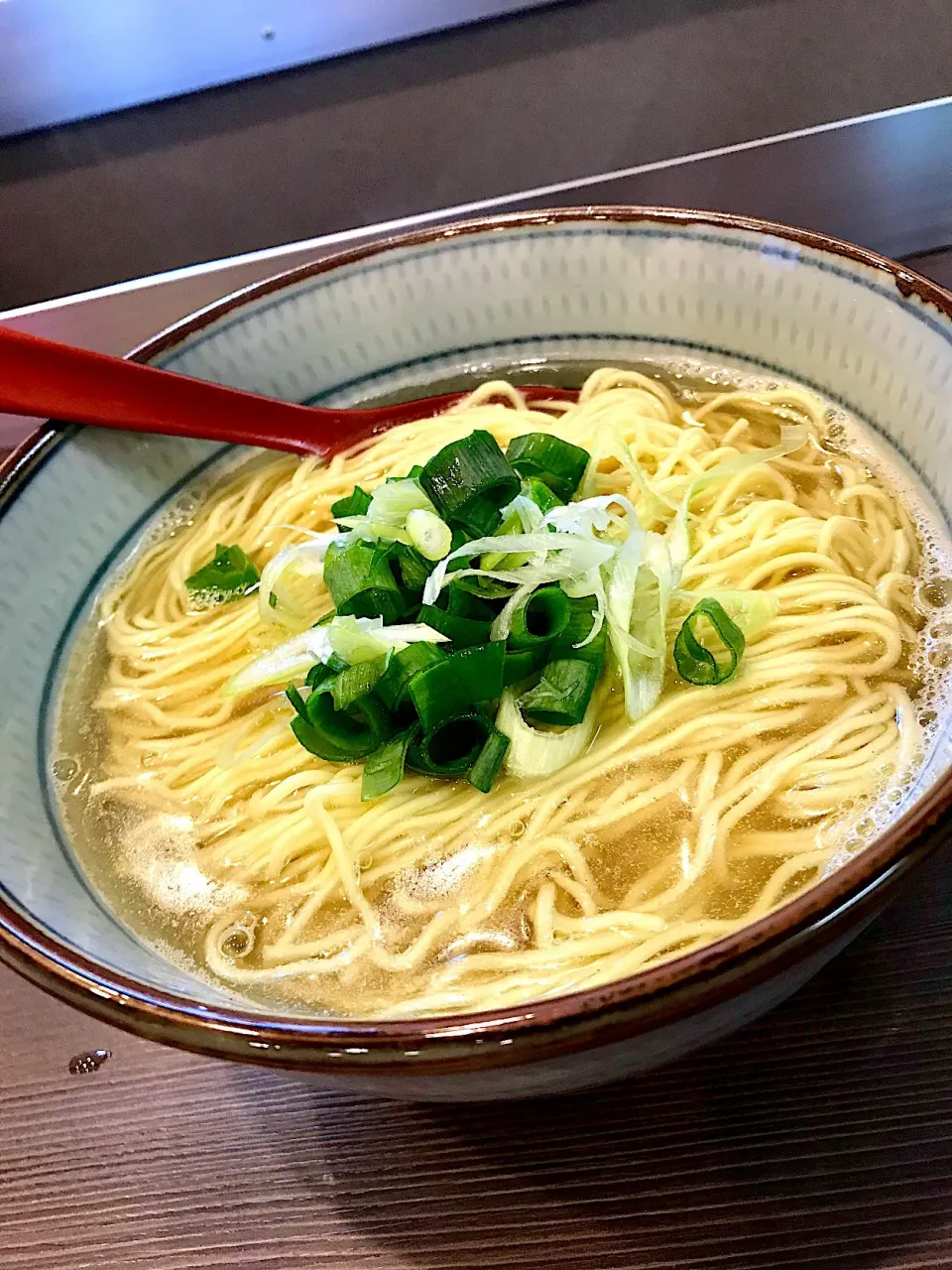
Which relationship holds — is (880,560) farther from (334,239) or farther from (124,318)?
(124,318)

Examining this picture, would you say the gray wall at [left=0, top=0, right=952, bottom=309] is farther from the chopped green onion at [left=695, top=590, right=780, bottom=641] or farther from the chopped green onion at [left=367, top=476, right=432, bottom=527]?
the chopped green onion at [left=695, top=590, right=780, bottom=641]

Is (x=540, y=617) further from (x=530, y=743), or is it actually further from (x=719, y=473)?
(x=719, y=473)

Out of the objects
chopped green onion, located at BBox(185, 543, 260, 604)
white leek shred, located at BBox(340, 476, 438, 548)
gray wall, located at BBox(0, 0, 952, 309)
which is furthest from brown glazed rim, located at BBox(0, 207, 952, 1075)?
gray wall, located at BBox(0, 0, 952, 309)

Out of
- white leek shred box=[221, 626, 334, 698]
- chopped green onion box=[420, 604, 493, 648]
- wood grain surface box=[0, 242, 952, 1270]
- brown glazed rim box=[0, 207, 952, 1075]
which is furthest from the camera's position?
white leek shred box=[221, 626, 334, 698]

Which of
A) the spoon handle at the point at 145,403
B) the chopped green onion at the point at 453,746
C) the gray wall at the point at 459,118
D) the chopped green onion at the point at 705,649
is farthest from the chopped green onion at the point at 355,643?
the gray wall at the point at 459,118

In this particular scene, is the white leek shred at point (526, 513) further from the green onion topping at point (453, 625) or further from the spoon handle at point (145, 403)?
the spoon handle at point (145, 403)

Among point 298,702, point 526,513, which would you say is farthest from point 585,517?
point 298,702

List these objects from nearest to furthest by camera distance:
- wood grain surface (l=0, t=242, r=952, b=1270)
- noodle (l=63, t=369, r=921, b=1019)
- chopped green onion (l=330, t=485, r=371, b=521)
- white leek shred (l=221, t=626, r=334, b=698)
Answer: wood grain surface (l=0, t=242, r=952, b=1270) < noodle (l=63, t=369, r=921, b=1019) < white leek shred (l=221, t=626, r=334, b=698) < chopped green onion (l=330, t=485, r=371, b=521)

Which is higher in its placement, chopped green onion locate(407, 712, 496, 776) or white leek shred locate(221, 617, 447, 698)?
white leek shred locate(221, 617, 447, 698)
